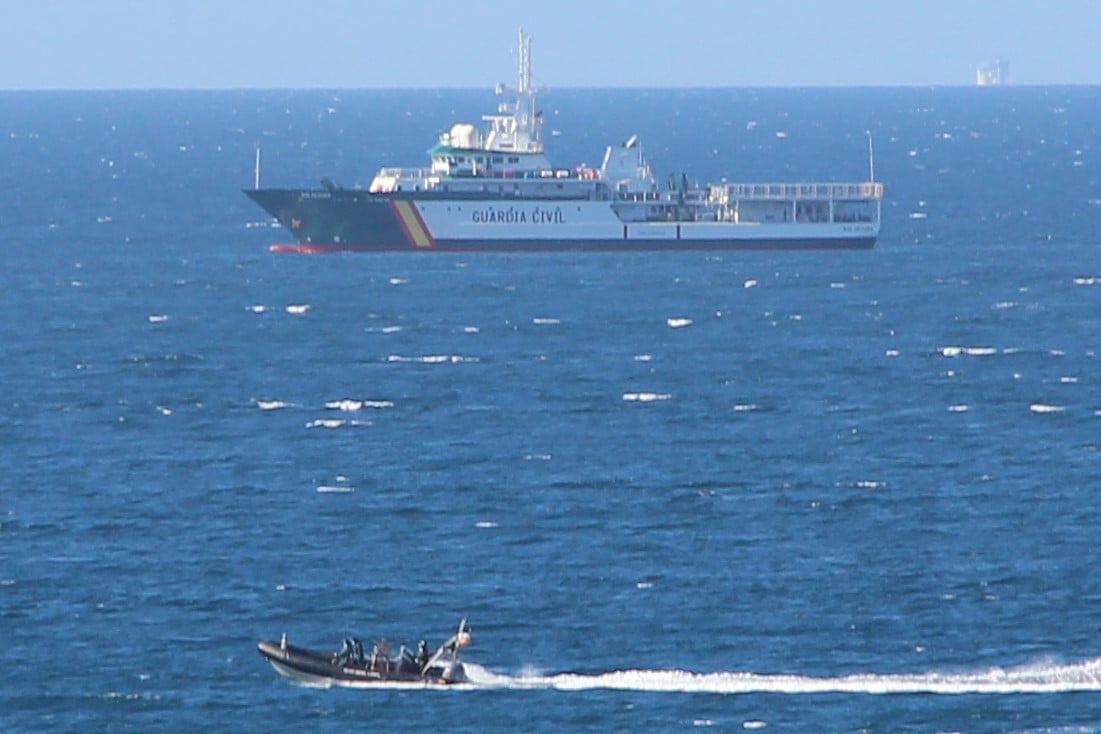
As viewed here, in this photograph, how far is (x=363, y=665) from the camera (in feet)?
225

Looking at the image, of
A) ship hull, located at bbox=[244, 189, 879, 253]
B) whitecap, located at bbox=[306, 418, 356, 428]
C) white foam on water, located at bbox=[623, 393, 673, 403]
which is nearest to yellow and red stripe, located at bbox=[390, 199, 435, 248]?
ship hull, located at bbox=[244, 189, 879, 253]

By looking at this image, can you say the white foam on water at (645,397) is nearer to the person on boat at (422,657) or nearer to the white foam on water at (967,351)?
the white foam on water at (967,351)

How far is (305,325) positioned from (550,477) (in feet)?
162

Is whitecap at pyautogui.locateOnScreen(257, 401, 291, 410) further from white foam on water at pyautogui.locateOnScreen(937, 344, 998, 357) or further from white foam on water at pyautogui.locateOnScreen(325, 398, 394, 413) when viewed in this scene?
white foam on water at pyautogui.locateOnScreen(937, 344, 998, 357)

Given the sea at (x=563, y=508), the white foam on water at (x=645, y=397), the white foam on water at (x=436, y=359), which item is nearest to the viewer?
the sea at (x=563, y=508)

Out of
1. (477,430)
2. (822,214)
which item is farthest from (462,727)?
(822,214)

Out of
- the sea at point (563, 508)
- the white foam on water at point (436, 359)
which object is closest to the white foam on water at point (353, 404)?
the sea at point (563, 508)

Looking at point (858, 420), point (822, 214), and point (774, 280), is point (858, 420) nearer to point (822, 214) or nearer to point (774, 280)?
point (774, 280)

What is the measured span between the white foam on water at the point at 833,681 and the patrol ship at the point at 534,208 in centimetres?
10640

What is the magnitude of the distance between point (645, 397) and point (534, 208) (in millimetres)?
62904

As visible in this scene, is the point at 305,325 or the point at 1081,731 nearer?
the point at 1081,731

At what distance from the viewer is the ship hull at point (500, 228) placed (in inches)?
6949

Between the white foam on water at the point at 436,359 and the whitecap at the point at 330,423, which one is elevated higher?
the white foam on water at the point at 436,359

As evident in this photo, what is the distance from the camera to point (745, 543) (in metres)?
→ 84.2
